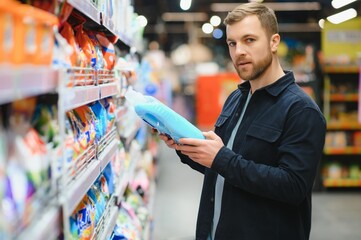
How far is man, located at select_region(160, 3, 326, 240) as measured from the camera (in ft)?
6.27

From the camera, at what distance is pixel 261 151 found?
2.03 metres

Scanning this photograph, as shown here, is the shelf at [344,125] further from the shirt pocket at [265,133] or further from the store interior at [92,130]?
the shirt pocket at [265,133]

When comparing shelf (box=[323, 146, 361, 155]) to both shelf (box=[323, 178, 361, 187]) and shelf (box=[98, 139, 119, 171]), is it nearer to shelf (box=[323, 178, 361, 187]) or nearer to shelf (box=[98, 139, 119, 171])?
shelf (box=[323, 178, 361, 187])

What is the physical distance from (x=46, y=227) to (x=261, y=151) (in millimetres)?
1151

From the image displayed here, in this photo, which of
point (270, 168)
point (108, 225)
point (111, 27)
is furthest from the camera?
point (111, 27)

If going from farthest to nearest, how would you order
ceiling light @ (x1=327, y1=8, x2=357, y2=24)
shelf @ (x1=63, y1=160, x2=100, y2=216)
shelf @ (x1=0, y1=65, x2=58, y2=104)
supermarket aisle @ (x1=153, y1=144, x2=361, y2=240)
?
ceiling light @ (x1=327, y1=8, x2=357, y2=24), supermarket aisle @ (x1=153, y1=144, x2=361, y2=240), shelf @ (x1=63, y1=160, x2=100, y2=216), shelf @ (x1=0, y1=65, x2=58, y2=104)

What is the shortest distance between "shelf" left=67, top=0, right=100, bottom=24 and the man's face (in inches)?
24.2

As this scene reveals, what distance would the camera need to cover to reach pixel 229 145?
222 cm

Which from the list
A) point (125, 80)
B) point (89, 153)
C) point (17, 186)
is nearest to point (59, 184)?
point (17, 186)

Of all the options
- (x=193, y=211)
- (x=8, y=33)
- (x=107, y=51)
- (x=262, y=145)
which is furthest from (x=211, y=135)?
(x=193, y=211)

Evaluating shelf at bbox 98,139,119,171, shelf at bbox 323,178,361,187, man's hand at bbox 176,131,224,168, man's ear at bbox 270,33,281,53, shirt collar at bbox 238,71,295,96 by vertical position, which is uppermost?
man's ear at bbox 270,33,281,53

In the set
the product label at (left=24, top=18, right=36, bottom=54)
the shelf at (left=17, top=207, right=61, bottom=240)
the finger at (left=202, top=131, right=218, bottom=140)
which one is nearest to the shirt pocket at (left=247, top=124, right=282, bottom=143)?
the finger at (left=202, top=131, right=218, bottom=140)

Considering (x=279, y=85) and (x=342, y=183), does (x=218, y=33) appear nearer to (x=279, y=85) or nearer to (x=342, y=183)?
(x=342, y=183)

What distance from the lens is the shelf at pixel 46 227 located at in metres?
1.03
